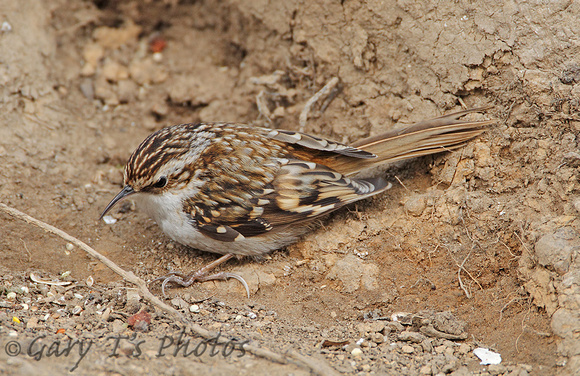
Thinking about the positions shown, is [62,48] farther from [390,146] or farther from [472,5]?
[472,5]

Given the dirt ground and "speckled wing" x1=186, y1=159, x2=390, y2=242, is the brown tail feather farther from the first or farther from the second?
"speckled wing" x1=186, y1=159, x2=390, y2=242

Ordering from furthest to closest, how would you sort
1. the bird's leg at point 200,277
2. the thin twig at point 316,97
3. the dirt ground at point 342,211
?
the thin twig at point 316,97, the bird's leg at point 200,277, the dirt ground at point 342,211

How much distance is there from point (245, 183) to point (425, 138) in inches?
64.1

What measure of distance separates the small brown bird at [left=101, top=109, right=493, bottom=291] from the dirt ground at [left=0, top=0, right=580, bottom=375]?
0.25m

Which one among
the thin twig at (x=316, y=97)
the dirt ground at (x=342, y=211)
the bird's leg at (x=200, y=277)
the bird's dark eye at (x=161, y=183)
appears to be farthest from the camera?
the thin twig at (x=316, y=97)

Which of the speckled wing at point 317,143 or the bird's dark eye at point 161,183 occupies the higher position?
the speckled wing at point 317,143

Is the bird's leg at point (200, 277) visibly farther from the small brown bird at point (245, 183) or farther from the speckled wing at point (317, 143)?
the speckled wing at point (317, 143)

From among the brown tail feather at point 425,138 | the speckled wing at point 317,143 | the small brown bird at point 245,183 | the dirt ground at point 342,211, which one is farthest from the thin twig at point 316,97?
the brown tail feather at point 425,138

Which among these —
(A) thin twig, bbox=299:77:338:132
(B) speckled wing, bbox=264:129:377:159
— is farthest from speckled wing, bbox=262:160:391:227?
(A) thin twig, bbox=299:77:338:132

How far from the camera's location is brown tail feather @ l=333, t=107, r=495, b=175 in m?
4.59

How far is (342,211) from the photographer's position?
5.09 m

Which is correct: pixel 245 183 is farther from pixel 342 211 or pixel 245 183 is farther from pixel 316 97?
pixel 316 97

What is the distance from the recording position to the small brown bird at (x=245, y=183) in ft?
15.1

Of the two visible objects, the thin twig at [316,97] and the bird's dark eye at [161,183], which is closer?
the bird's dark eye at [161,183]
